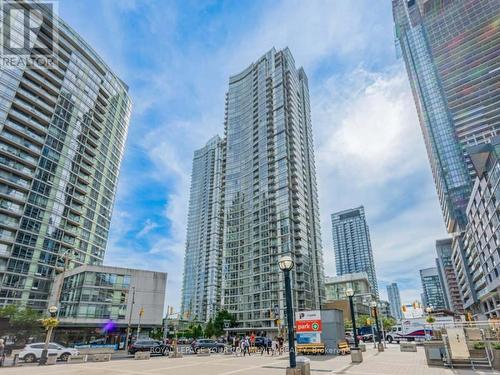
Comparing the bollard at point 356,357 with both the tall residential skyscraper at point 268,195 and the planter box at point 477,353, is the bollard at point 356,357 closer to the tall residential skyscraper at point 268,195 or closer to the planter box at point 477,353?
the planter box at point 477,353

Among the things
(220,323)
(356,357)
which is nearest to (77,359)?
(356,357)

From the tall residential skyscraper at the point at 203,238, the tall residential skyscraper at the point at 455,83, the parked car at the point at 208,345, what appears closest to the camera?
the parked car at the point at 208,345

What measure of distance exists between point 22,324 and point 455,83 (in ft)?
563

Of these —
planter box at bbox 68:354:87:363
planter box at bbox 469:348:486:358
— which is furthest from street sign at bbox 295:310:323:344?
planter box at bbox 68:354:87:363

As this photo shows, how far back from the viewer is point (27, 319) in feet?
141

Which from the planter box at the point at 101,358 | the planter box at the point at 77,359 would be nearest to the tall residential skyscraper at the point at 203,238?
the planter box at the point at 101,358

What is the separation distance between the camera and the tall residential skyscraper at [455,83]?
11862 centimetres

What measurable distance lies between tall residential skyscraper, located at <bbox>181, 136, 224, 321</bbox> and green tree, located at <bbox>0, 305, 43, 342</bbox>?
8834 centimetres

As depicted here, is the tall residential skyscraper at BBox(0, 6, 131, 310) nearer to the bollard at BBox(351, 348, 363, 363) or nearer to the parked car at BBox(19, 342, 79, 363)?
the parked car at BBox(19, 342, 79, 363)

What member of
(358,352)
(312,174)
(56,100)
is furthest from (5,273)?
(312,174)

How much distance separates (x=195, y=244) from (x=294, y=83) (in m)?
102

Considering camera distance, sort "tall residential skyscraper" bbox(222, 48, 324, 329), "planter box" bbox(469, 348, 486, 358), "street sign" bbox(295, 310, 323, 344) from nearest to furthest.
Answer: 1. "planter box" bbox(469, 348, 486, 358)
2. "street sign" bbox(295, 310, 323, 344)
3. "tall residential skyscraper" bbox(222, 48, 324, 329)

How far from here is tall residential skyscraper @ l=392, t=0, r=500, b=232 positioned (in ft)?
389

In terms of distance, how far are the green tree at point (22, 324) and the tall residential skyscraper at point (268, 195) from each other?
50.9 meters
